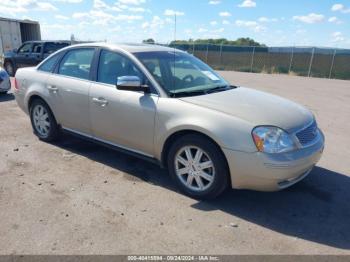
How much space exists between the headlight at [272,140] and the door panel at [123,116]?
1.26 metres

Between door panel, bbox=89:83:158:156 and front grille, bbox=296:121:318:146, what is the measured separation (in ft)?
5.42

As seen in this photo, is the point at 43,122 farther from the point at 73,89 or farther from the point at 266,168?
the point at 266,168

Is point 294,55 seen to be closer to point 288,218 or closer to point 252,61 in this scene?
point 252,61

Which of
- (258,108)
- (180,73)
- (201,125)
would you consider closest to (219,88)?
(180,73)

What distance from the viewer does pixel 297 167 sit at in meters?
3.42

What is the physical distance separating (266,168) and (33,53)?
42.6ft

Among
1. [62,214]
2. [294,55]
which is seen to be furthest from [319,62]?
[62,214]

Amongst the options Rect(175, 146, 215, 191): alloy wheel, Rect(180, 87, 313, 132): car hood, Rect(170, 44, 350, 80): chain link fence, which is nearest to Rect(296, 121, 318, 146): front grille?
Rect(180, 87, 313, 132): car hood

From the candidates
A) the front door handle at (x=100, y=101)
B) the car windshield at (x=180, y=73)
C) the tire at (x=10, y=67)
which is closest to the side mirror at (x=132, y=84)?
the car windshield at (x=180, y=73)

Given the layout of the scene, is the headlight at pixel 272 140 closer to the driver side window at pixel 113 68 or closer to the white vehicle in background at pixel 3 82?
the driver side window at pixel 113 68

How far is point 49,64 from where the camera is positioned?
5.42 metres

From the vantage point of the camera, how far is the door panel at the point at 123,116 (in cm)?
403

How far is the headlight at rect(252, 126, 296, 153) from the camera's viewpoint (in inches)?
131

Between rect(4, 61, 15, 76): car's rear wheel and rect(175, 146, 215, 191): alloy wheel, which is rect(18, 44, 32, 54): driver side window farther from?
rect(175, 146, 215, 191): alloy wheel
